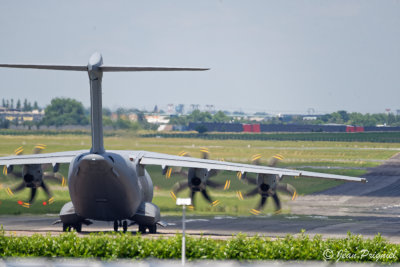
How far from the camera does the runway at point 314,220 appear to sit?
3491 centimetres

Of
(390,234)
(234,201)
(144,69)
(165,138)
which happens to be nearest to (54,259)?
(144,69)

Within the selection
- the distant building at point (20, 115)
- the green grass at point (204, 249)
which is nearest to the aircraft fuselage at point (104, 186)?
the green grass at point (204, 249)

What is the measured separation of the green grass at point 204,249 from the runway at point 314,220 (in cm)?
993

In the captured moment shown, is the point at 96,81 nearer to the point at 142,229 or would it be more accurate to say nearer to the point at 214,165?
the point at 214,165

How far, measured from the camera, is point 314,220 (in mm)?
41406

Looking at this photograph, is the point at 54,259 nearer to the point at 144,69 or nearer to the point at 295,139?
the point at 144,69

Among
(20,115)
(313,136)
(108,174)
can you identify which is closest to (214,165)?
(108,174)

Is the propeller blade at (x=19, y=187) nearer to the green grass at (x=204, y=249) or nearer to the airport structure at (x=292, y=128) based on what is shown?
the green grass at (x=204, y=249)

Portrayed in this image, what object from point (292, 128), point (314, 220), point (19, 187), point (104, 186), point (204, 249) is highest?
point (292, 128)

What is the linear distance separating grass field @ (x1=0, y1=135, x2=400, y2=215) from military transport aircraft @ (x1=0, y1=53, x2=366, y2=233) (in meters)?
6.41

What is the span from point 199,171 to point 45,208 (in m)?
15.8

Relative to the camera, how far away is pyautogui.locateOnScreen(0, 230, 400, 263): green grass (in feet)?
68.1

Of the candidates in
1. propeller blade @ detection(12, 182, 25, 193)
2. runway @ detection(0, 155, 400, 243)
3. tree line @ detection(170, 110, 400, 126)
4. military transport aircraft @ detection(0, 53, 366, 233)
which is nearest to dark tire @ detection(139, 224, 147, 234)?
military transport aircraft @ detection(0, 53, 366, 233)

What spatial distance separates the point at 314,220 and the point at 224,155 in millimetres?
20449
